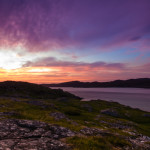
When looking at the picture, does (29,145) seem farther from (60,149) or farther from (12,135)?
(12,135)

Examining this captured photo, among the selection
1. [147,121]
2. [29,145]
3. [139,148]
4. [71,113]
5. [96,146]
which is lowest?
[147,121]

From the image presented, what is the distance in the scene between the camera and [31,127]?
1573 centimetres

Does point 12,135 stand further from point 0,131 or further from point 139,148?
point 139,148

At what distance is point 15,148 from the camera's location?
936cm

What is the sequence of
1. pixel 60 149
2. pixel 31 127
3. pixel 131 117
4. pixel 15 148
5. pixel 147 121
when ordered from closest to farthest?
pixel 15 148
pixel 60 149
pixel 31 127
pixel 147 121
pixel 131 117

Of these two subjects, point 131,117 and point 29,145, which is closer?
point 29,145

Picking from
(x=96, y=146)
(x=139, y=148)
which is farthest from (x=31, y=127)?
(x=139, y=148)

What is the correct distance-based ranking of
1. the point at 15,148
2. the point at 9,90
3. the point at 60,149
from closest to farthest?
1. the point at 15,148
2. the point at 60,149
3. the point at 9,90

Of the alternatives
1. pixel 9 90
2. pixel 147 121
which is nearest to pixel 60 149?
pixel 147 121

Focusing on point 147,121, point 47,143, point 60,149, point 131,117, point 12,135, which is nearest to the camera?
point 60,149

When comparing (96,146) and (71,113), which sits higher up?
(96,146)

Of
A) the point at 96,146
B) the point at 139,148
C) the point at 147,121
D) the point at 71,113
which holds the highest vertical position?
the point at 96,146

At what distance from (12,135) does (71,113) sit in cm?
2994

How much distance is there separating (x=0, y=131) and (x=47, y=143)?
637cm
